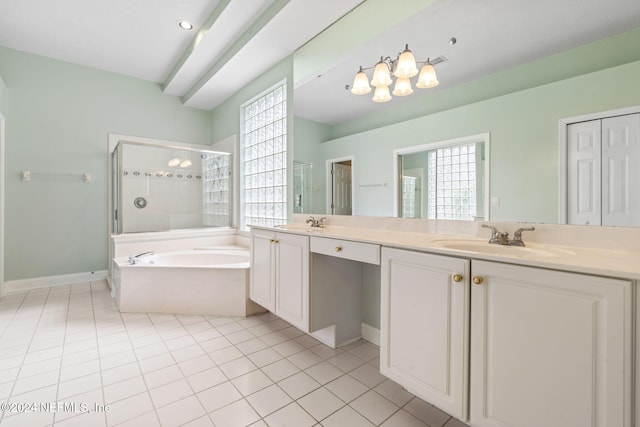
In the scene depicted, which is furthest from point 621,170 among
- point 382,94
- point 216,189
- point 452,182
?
point 216,189

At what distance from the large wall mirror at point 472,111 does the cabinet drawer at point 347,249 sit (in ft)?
1.67

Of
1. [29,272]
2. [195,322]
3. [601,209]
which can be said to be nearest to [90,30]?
[29,272]

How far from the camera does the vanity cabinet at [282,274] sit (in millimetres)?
1869

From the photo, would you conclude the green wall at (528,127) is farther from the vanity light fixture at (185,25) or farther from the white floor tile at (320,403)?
the vanity light fixture at (185,25)

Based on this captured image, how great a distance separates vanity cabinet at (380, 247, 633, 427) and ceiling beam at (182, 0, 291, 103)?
2.09m

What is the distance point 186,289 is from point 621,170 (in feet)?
9.67

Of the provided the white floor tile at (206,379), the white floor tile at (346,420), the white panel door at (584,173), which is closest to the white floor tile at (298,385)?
the white floor tile at (346,420)

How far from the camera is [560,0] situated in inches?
49.9

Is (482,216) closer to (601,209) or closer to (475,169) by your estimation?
(475,169)

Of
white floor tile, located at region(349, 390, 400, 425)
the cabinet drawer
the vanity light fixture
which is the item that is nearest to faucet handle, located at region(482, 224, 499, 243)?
the cabinet drawer

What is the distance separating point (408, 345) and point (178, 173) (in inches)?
137

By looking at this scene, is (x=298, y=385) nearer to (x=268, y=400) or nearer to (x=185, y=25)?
(x=268, y=400)

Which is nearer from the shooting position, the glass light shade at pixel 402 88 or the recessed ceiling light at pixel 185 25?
the glass light shade at pixel 402 88

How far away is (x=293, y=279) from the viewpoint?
195 centimetres
